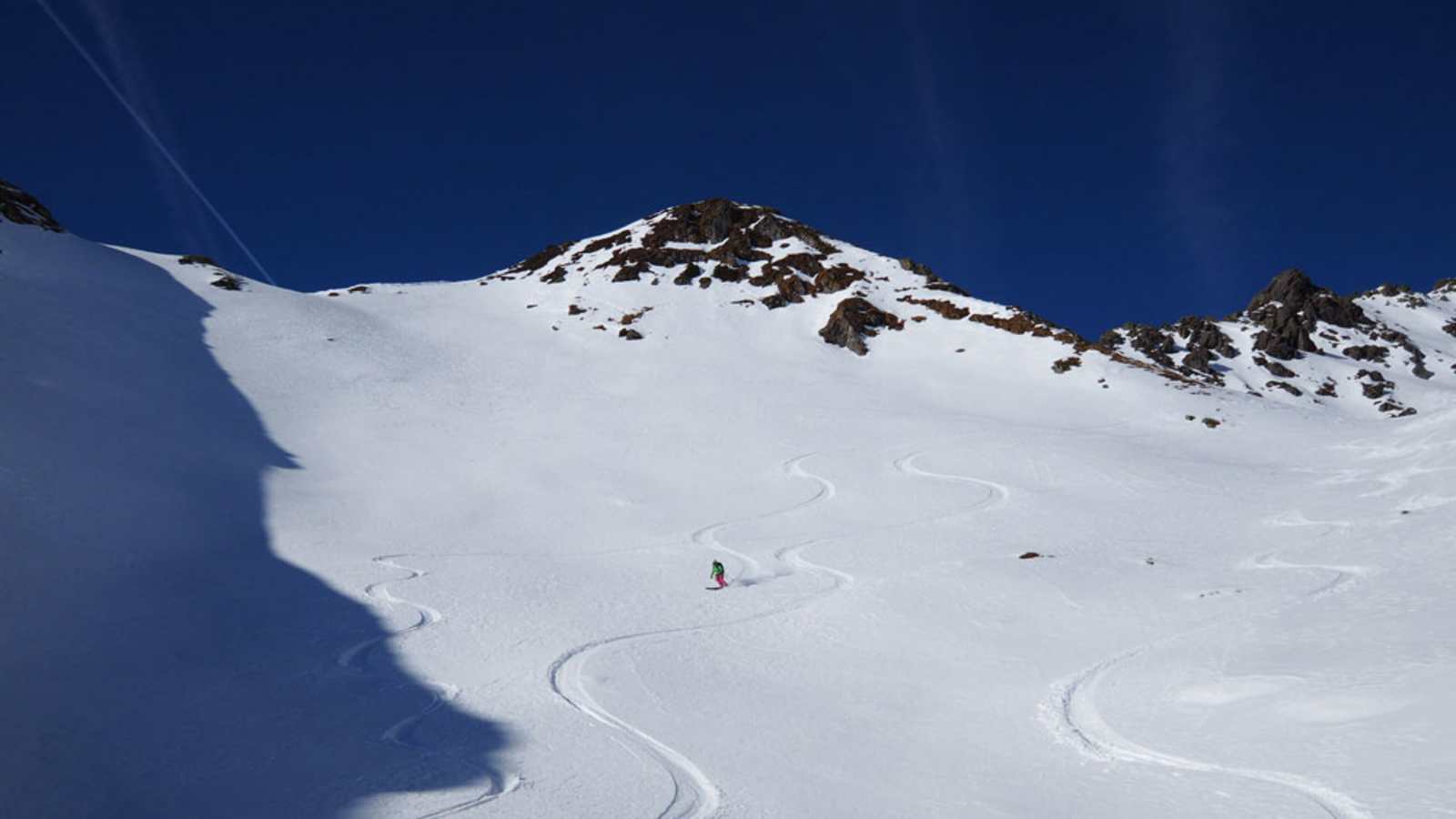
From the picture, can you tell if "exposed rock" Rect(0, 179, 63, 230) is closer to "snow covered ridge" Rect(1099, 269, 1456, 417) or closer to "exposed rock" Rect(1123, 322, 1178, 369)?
"snow covered ridge" Rect(1099, 269, 1456, 417)

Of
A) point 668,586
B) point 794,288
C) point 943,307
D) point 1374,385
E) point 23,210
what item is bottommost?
point 668,586

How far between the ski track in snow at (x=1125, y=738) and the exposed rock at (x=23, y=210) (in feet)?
226

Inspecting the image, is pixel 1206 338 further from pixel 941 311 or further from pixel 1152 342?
pixel 941 311

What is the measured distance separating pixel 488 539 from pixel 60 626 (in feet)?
42.2

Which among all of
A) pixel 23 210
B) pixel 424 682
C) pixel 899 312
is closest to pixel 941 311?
pixel 899 312

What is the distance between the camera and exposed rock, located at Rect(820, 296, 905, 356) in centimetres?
6612

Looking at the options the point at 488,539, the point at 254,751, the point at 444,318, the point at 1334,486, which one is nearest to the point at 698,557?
the point at 488,539

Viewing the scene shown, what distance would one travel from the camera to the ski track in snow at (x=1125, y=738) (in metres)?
9.22

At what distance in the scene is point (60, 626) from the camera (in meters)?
14.2

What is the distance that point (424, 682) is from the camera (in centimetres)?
1447

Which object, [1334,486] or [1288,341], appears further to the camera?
[1288,341]

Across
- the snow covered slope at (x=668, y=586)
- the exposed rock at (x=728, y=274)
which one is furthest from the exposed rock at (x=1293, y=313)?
the exposed rock at (x=728, y=274)

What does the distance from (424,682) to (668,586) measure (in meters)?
8.31

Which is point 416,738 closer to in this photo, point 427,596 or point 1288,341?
point 427,596
